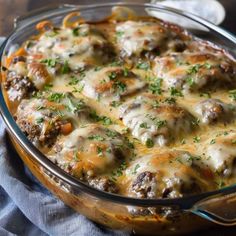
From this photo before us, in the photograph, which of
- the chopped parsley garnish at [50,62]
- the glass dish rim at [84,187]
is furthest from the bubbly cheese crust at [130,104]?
the glass dish rim at [84,187]

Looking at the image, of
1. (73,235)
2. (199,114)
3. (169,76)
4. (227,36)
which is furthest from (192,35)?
(73,235)

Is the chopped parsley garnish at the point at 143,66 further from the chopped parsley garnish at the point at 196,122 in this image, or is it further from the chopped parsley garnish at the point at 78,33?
the chopped parsley garnish at the point at 196,122

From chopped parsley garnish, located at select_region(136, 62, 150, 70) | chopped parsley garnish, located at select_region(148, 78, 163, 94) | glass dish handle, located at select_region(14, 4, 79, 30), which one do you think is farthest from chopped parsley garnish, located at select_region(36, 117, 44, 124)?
glass dish handle, located at select_region(14, 4, 79, 30)

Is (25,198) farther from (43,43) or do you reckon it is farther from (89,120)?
(43,43)

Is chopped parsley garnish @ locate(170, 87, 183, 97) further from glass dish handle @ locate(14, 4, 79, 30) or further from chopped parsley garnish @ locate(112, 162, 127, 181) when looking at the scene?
glass dish handle @ locate(14, 4, 79, 30)

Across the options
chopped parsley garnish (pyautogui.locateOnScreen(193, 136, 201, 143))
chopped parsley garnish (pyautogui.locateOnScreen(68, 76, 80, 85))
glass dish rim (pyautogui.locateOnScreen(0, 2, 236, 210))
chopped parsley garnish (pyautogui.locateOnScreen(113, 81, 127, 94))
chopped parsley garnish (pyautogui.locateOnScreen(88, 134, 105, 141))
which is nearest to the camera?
glass dish rim (pyautogui.locateOnScreen(0, 2, 236, 210))

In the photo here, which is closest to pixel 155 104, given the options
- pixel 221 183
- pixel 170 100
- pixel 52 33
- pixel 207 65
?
pixel 170 100

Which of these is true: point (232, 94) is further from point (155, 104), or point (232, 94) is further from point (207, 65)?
point (155, 104)
